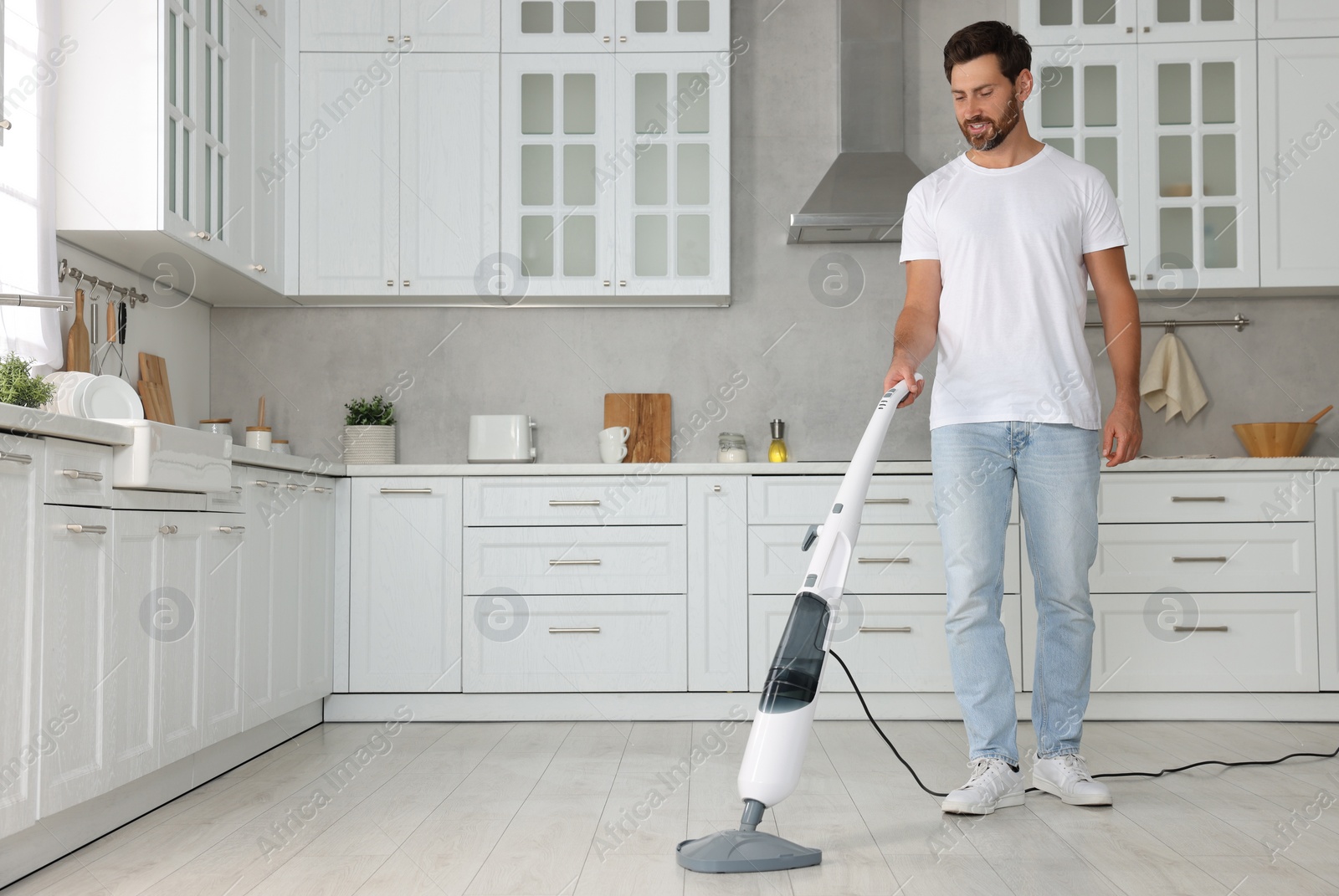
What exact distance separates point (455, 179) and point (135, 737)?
213cm

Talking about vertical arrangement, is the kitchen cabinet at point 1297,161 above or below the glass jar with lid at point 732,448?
above

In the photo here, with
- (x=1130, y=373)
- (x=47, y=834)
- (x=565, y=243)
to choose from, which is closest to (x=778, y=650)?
(x=1130, y=373)

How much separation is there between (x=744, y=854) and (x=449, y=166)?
262cm

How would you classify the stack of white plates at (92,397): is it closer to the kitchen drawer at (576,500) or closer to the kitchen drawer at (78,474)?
the kitchen drawer at (78,474)

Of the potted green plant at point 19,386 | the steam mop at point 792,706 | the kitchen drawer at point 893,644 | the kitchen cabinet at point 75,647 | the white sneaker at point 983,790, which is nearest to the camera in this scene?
the steam mop at point 792,706

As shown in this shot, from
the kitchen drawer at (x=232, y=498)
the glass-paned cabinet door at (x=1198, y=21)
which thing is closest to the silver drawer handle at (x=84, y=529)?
the kitchen drawer at (x=232, y=498)

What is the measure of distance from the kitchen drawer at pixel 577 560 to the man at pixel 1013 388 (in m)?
1.28

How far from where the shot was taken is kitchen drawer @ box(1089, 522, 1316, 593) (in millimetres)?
3268

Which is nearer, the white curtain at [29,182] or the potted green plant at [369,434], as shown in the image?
the white curtain at [29,182]

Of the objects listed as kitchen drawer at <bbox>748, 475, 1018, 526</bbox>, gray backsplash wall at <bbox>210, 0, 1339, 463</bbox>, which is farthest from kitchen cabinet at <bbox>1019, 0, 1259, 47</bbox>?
kitchen drawer at <bbox>748, 475, 1018, 526</bbox>

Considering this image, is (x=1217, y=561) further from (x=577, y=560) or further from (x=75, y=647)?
(x=75, y=647)


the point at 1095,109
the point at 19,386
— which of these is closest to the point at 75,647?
the point at 19,386

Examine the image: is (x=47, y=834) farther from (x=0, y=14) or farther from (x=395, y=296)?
(x=395, y=296)

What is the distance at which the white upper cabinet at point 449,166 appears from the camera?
3.62m
